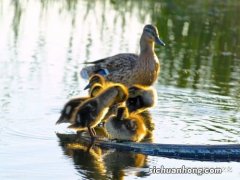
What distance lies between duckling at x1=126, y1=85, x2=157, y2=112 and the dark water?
19cm

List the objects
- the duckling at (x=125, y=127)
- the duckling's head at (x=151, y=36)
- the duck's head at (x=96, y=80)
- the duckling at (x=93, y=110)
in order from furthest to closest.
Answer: the duckling's head at (x=151, y=36) < the duck's head at (x=96, y=80) < the duckling at (x=125, y=127) < the duckling at (x=93, y=110)

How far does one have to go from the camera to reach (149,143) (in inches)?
279

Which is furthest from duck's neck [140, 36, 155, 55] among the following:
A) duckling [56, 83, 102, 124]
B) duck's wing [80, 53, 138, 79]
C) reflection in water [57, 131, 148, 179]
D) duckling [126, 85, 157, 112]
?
reflection in water [57, 131, 148, 179]

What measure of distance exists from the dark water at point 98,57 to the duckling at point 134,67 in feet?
1.10

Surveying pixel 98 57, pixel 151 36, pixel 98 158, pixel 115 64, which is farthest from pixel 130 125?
pixel 98 57

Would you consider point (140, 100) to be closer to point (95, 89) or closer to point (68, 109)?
point (95, 89)

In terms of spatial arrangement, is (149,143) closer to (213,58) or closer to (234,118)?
(234,118)

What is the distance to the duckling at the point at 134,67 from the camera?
9.36m

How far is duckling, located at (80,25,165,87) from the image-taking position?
9.36 m

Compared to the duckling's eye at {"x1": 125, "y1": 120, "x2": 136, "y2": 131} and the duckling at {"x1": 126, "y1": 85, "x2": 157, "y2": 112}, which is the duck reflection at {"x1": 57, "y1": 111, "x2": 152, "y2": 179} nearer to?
the duckling's eye at {"x1": 125, "y1": 120, "x2": 136, "y2": 131}

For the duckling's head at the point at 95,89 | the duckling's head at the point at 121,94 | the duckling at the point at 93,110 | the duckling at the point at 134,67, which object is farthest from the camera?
the duckling at the point at 134,67

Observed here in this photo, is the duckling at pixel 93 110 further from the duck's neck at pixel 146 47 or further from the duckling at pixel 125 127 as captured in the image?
the duck's neck at pixel 146 47

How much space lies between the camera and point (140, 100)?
8484 mm

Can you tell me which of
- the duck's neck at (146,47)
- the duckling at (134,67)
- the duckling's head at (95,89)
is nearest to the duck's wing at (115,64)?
the duckling at (134,67)
